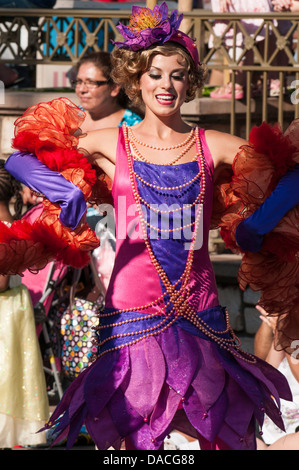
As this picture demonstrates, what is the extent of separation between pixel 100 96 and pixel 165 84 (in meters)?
2.31

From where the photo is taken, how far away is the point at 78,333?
5387 mm

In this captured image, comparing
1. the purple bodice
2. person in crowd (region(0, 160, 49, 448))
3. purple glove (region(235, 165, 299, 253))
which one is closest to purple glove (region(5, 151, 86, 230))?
the purple bodice

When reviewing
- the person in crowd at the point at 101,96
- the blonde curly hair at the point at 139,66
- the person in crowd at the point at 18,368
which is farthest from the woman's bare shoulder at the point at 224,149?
the person in crowd at the point at 101,96

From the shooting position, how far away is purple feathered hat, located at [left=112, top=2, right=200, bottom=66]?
3.74 m

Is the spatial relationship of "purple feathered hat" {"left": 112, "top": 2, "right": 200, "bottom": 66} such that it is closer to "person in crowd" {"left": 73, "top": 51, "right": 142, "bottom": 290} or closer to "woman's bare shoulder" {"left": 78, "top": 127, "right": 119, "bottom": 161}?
"woman's bare shoulder" {"left": 78, "top": 127, "right": 119, "bottom": 161}

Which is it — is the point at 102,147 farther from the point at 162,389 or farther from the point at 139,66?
the point at 162,389

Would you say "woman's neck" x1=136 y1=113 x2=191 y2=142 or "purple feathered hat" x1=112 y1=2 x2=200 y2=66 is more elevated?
"purple feathered hat" x1=112 y1=2 x2=200 y2=66

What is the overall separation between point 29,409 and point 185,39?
7.43ft

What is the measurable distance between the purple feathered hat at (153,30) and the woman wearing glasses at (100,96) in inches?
83.2

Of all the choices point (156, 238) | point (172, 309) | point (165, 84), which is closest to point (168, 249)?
point (156, 238)

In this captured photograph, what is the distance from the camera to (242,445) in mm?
3512

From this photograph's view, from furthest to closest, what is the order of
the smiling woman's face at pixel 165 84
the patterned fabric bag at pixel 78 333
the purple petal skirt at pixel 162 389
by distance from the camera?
the patterned fabric bag at pixel 78 333 < the smiling woman's face at pixel 165 84 < the purple petal skirt at pixel 162 389

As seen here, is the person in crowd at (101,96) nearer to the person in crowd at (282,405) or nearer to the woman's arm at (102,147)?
the person in crowd at (282,405)

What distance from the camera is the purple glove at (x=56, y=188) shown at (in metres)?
3.63
